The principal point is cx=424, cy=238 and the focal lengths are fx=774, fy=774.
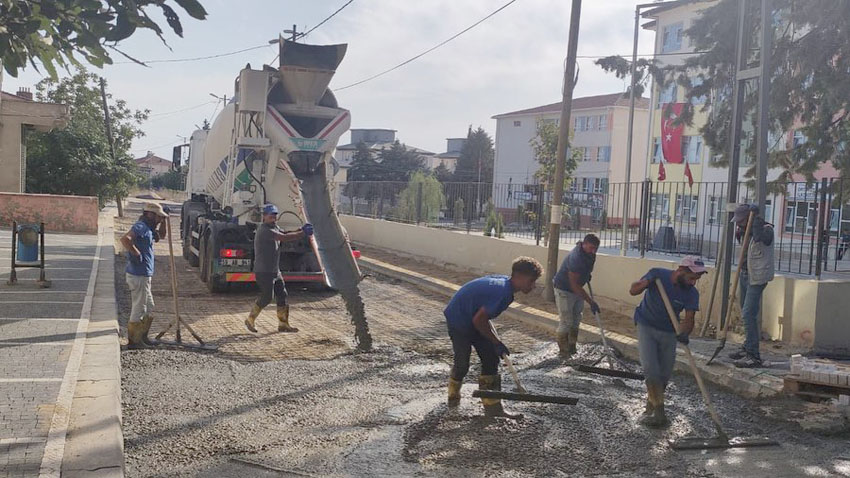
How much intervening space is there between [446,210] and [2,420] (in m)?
15.0

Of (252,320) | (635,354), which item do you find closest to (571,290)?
(635,354)

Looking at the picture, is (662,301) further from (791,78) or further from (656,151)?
(656,151)

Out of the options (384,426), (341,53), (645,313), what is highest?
(341,53)

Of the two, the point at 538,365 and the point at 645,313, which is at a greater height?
the point at 645,313

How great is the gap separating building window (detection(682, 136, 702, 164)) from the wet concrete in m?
31.1

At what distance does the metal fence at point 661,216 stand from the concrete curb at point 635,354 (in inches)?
61.7

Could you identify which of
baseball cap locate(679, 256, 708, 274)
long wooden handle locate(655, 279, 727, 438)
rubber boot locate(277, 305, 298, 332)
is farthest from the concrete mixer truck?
baseball cap locate(679, 256, 708, 274)

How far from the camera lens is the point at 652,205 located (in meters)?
12.7

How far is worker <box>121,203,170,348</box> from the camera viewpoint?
833cm

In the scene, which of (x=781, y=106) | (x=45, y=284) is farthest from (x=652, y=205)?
(x=45, y=284)

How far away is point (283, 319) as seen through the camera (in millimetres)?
9953

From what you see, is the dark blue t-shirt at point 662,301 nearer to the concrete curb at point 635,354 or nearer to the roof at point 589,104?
the concrete curb at point 635,354

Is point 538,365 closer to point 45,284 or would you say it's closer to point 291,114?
point 291,114

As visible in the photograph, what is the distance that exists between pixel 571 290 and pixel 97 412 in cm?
533
